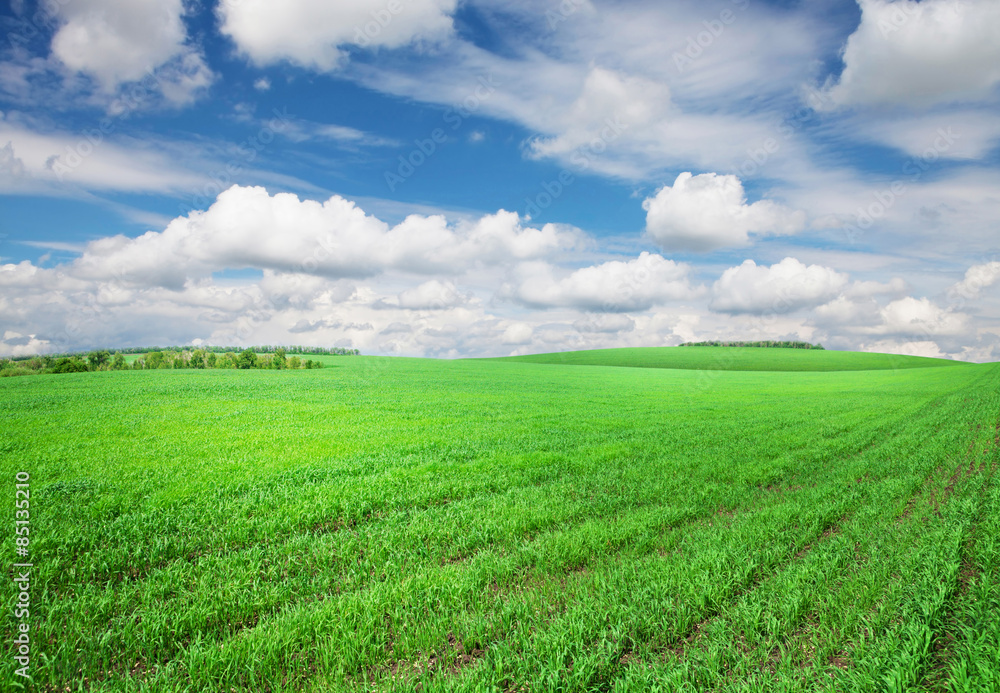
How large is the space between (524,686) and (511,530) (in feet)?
10.7

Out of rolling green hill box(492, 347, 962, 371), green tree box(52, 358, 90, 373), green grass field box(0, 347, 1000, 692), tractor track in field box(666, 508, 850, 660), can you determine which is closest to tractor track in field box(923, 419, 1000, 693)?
green grass field box(0, 347, 1000, 692)

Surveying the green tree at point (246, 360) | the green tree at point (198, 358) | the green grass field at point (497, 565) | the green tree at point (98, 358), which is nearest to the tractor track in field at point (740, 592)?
the green grass field at point (497, 565)

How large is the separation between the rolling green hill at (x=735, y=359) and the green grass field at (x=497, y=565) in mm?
95410

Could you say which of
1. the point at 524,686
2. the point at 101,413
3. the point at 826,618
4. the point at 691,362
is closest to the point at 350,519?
the point at 524,686

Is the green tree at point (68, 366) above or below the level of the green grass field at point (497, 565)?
above

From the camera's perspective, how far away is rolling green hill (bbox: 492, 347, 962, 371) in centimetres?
10025

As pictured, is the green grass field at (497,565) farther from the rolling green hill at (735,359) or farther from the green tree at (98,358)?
the rolling green hill at (735,359)

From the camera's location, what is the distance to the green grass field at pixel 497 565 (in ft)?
13.7

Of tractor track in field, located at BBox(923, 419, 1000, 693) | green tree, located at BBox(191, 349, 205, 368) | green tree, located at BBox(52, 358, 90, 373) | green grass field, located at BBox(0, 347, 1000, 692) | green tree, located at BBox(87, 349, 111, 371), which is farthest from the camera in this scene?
green tree, located at BBox(191, 349, 205, 368)

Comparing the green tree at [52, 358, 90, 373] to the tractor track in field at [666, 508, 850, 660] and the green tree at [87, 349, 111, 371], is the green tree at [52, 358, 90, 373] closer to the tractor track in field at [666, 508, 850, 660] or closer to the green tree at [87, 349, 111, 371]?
the green tree at [87, 349, 111, 371]

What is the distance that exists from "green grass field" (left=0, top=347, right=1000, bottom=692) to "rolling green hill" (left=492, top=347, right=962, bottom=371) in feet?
313

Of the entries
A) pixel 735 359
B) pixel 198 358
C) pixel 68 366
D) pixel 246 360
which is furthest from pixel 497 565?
pixel 735 359

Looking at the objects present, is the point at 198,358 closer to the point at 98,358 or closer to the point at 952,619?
the point at 98,358

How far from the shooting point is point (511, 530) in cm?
722
